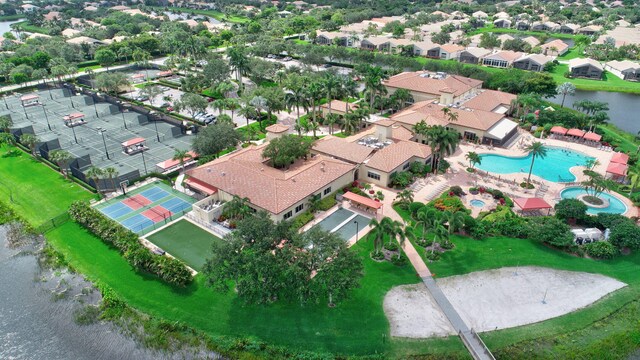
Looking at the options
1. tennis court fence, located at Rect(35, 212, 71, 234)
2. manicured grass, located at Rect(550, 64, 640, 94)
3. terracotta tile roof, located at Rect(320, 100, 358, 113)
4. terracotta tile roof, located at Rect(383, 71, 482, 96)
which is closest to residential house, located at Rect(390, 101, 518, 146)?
terracotta tile roof, located at Rect(383, 71, 482, 96)

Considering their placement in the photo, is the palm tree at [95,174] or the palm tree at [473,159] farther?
the palm tree at [473,159]

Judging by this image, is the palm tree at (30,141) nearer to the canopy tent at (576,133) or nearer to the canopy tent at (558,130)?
the canopy tent at (558,130)

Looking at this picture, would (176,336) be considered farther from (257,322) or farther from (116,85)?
(116,85)

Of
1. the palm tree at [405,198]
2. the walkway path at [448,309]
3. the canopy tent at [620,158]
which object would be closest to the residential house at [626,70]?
the canopy tent at [620,158]

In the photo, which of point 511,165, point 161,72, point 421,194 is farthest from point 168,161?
point 161,72

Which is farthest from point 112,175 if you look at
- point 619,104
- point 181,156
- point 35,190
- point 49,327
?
point 619,104
